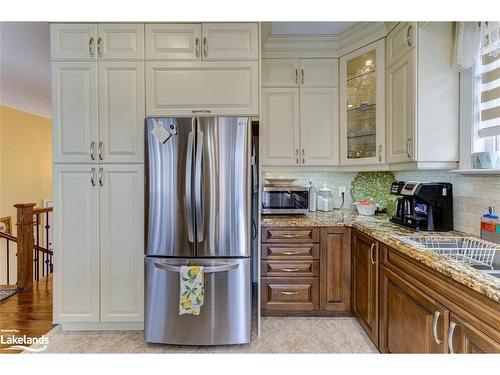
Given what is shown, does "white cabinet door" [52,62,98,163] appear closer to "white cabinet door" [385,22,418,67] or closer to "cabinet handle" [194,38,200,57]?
"cabinet handle" [194,38,200,57]

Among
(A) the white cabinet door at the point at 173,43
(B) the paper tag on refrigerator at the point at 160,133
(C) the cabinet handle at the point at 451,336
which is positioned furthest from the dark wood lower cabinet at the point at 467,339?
(A) the white cabinet door at the point at 173,43

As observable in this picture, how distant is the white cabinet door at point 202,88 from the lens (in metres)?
2.07

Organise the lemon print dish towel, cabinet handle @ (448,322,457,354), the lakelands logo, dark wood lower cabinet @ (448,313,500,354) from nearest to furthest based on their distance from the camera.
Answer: dark wood lower cabinet @ (448,313,500,354) → cabinet handle @ (448,322,457,354) → the lemon print dish towel → the lakelands logo

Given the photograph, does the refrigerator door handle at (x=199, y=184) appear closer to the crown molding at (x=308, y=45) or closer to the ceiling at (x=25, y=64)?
the crown molding at (x=308, y=45)

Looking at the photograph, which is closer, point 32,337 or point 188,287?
A: point 188,287

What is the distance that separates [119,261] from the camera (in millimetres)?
2123

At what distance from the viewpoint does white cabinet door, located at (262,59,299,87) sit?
2721 mm

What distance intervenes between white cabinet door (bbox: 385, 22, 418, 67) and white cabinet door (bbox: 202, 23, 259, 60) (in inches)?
42.9

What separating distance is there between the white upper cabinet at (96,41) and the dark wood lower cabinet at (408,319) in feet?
7.67

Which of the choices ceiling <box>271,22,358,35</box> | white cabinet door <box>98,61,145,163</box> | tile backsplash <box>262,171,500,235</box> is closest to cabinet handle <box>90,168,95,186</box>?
white cabinet door <box>98,61,145,163</box>

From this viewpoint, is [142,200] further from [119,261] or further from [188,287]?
[188,287]

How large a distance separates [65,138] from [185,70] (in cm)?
106

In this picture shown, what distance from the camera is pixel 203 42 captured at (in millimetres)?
2080
